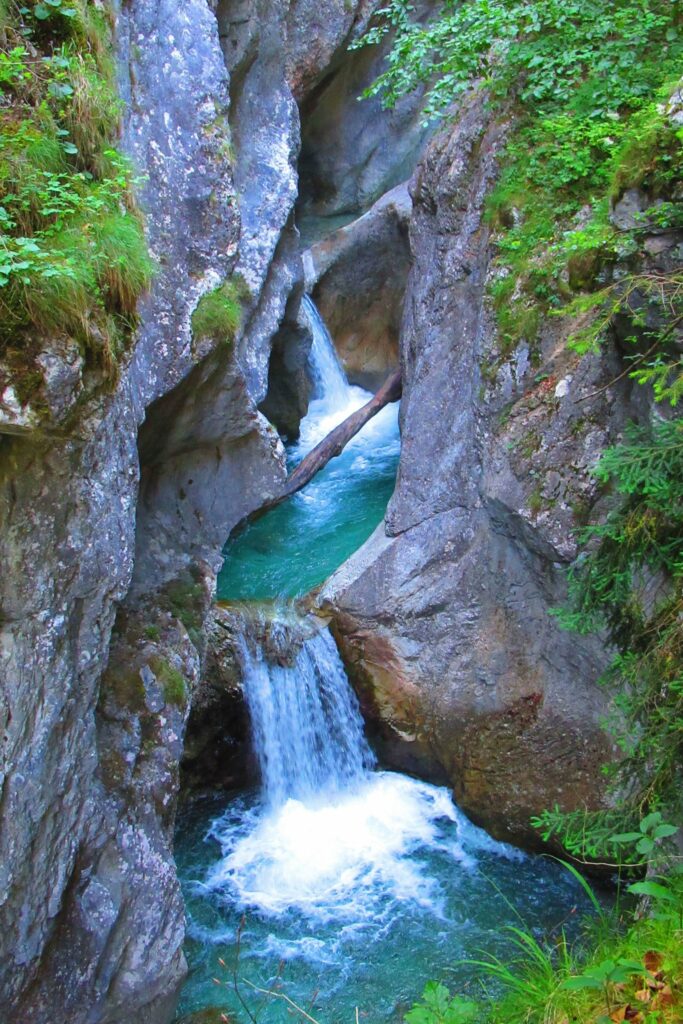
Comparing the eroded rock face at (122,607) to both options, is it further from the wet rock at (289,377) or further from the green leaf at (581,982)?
the wet rock at (289,377)

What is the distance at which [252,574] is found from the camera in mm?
9727

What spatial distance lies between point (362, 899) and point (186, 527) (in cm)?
339

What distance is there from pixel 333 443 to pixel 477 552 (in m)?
3.64

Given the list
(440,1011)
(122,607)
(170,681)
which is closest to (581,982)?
(440,1011)

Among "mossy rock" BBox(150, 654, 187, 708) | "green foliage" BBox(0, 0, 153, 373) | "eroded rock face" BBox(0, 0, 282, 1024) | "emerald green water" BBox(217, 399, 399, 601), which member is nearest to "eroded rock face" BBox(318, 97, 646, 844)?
"emerald green water" BBox(217, 399, 399, 601)

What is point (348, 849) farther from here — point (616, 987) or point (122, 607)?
point (616, 987)

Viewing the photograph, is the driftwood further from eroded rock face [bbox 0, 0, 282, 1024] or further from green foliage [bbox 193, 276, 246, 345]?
green foliage [bbox 193, 276, 246, 345]

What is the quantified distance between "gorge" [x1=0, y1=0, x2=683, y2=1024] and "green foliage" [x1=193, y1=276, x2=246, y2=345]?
5 centimetres

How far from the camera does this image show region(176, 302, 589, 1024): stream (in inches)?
249

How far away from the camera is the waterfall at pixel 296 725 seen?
830 centimetres

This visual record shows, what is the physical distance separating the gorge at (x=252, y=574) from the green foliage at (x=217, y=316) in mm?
51

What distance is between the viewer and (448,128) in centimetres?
904

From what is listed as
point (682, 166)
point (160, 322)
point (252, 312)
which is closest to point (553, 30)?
point (682, 166)

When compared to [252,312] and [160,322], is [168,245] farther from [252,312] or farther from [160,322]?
[252,312]
